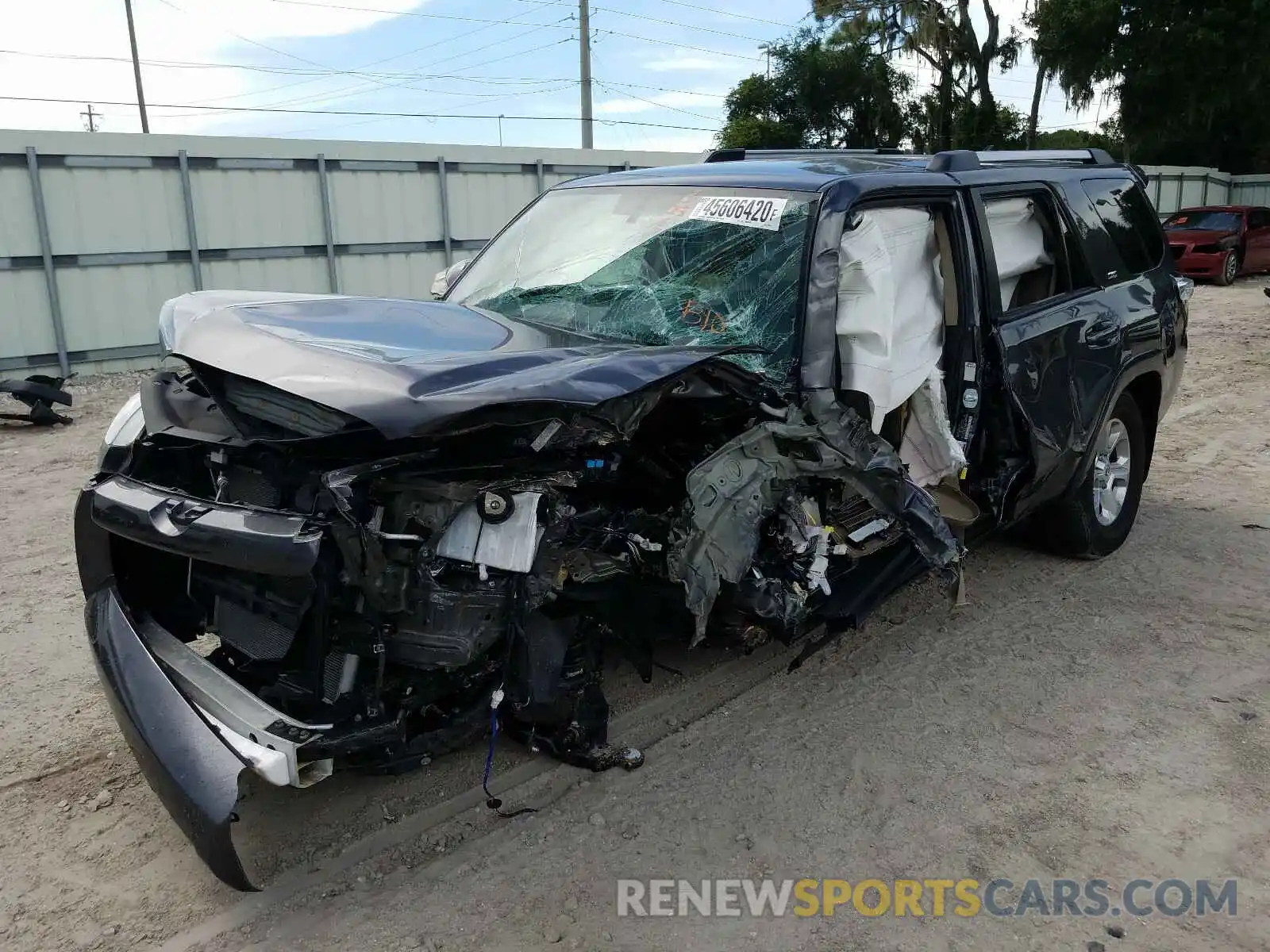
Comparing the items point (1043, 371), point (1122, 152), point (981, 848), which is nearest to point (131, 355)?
point (1043, 371)

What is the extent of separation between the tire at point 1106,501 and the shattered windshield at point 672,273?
216 cm

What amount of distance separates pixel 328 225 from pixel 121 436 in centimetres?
988

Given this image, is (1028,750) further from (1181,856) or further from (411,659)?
(411,659)

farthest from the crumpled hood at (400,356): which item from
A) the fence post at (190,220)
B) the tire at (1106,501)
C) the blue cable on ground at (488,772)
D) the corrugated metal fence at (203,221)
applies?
the fence post at (190,220)

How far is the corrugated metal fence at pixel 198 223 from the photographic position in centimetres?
1070

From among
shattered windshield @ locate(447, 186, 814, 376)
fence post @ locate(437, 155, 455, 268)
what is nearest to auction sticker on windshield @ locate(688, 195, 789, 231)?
shattered windshield @ locate(447, 186, 814, 376)

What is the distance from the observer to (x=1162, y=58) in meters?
25.0

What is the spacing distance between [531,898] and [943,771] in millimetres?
1469

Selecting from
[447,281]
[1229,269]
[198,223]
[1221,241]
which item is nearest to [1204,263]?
[1221,241]

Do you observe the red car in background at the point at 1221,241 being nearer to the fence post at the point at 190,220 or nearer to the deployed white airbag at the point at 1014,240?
the deployed white airbag at the point at 1014,240

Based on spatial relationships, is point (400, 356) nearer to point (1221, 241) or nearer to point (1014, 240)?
point (1014, 240)

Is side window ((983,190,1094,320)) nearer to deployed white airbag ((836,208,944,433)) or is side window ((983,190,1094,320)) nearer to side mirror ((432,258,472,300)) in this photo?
deployed white airbag ((836,208,944,433))

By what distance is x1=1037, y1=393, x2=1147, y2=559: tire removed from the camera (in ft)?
16.4

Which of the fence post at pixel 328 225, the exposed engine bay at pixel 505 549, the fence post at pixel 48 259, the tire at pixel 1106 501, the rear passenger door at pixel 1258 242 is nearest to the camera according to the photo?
the exposed engine bay at pixel 505 549
